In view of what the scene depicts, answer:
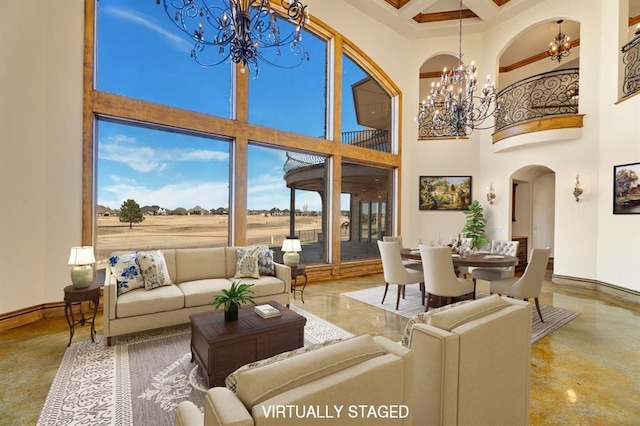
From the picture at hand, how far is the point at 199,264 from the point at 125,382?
186 centimetres

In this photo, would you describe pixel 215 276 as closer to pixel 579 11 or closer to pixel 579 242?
pixel 579 242

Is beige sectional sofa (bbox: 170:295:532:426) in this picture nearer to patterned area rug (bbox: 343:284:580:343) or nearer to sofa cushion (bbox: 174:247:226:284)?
patterned area rug (bbox: 343:284:580:343)

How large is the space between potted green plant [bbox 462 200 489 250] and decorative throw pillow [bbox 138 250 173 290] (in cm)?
656

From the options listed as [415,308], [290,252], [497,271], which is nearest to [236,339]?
[290,252]

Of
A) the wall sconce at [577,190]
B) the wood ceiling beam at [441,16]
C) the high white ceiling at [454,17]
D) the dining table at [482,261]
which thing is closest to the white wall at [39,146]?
the dining table at [482,261]

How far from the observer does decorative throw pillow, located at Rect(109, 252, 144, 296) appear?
340 centimetres

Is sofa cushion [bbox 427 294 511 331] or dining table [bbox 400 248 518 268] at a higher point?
sofa cushion [bbox 427 294 511 331]

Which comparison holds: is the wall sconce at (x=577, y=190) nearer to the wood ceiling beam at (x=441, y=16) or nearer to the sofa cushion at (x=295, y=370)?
the wood ceiling beam at (x=441, y=16)

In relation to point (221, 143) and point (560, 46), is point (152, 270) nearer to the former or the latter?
point (221, 143)

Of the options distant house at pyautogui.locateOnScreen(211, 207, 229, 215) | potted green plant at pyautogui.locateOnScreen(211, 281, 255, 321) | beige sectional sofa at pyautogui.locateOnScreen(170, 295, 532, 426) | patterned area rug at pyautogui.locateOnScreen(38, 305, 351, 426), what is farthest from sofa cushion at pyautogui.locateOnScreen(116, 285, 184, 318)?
beige sectional sofa at pyautogui.locateOnScreen(170, 295, 532, 426)

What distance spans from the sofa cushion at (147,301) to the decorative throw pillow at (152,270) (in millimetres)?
91

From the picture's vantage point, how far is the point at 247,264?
4.21 metres

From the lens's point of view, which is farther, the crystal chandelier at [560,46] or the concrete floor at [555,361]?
the crystal chandelier at [560,46]

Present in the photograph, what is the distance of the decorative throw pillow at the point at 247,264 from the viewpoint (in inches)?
164
